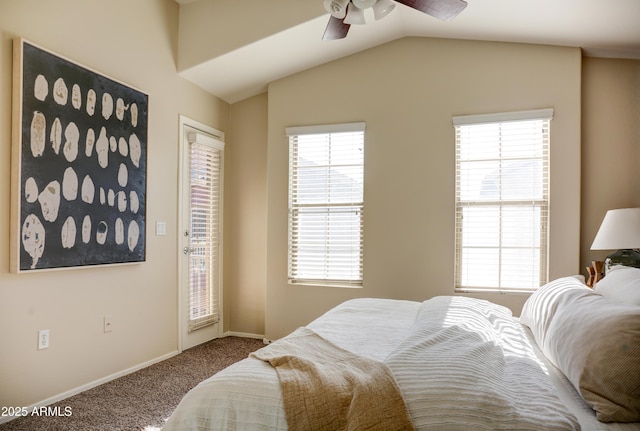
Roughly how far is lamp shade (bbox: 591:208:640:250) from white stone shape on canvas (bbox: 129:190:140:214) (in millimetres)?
3499

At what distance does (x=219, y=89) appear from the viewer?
433 centimetres

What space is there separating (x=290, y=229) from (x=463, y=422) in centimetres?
322

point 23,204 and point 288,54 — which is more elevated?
point 288,54

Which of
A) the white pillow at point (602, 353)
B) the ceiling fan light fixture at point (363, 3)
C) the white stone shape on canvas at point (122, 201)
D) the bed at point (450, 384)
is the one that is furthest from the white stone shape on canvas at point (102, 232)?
the white pillow at point (602, 353)

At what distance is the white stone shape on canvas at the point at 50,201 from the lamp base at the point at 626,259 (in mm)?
3774

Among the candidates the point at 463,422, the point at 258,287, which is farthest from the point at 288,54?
the point at 463,422

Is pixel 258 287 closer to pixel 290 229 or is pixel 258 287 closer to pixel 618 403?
pixel 290 229

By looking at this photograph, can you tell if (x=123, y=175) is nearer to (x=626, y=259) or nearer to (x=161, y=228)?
(x=161, y=228)

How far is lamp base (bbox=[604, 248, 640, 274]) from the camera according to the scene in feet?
9.41

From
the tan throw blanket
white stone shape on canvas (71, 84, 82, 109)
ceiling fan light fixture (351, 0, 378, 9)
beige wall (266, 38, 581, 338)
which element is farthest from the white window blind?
the tan throw blanket

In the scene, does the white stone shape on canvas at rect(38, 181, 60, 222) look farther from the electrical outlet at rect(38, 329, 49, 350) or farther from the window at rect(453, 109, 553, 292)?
the window at rect(453, 109, 553, 292)

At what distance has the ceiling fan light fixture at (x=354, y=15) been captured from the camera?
2.39 meters

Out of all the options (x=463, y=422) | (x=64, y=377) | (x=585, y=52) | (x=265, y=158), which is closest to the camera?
(x=463, y=422)

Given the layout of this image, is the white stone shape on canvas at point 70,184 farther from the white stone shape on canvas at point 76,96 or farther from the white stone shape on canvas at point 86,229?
the white stone shape on canvas at point 76,96
